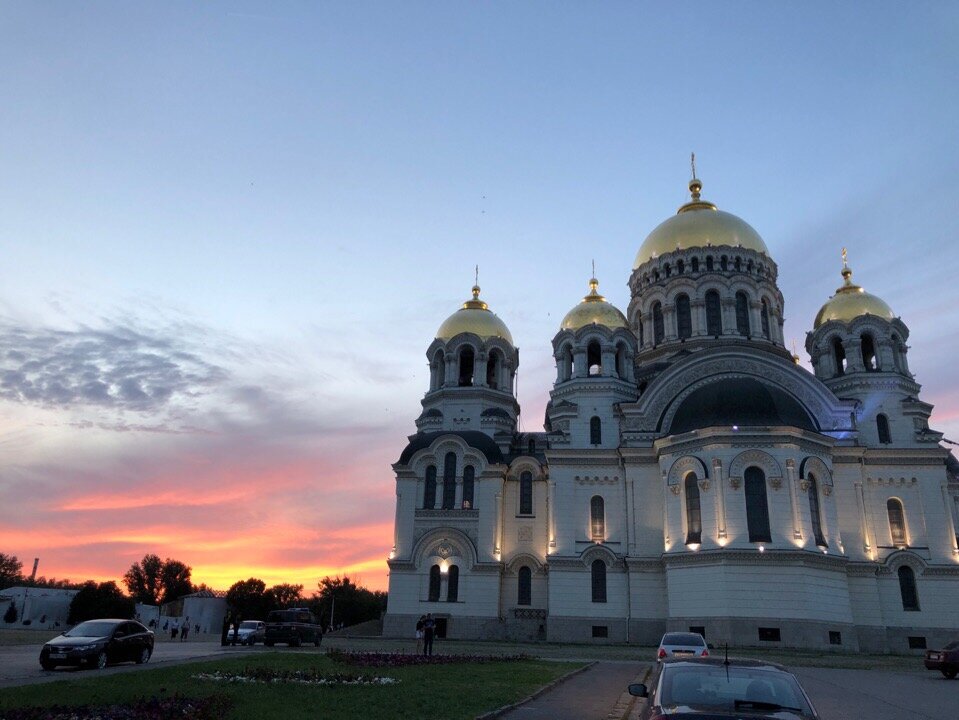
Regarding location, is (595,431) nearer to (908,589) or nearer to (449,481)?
(449,481)

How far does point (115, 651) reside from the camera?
1873 cm

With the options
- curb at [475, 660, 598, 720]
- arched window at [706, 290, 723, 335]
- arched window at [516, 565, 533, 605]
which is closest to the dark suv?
arched window at [516, 565, 533, 605]

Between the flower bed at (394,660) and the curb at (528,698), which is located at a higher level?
the flower bed at (394,660)

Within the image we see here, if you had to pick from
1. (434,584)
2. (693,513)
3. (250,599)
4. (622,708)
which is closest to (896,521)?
(693,513)

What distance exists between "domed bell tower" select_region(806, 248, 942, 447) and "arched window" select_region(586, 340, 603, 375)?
1250cm

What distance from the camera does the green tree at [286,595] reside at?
8303 cm

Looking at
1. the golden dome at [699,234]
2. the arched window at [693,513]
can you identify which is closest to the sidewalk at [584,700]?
the arched window at [693,513]

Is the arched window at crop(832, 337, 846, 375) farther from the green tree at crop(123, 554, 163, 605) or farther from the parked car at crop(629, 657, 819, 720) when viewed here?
the green tree at crop(123, 554, 163, 605)

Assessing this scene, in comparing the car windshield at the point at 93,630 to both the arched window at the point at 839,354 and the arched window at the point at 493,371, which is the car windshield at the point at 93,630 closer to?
the arched window at the point at 493,371

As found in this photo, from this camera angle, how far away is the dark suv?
31047 millimetres

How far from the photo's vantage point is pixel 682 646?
765 inches

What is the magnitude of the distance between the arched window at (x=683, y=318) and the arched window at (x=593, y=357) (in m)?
5.34

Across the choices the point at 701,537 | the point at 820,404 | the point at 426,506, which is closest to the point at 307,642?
the point at 426,506

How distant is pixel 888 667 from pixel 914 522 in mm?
16559
